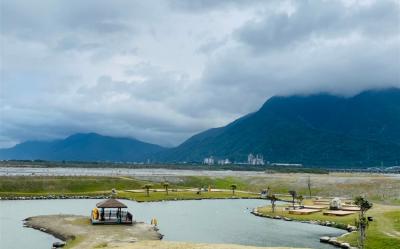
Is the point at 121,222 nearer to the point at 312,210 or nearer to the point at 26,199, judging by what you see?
the point at 312,210

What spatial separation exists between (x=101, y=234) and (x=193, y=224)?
710 inches

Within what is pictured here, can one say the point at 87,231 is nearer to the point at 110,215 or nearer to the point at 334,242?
the point at 110,215

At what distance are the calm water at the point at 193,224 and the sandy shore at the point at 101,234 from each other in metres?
1.92

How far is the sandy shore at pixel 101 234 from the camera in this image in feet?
159

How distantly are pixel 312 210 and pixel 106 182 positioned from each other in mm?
65958

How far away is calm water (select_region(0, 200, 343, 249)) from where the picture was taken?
60.4 metres

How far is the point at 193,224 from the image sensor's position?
244ft

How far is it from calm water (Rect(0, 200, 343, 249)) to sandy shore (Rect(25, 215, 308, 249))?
192cm

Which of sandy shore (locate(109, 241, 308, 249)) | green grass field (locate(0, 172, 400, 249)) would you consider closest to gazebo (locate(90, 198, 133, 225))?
sandy shore (locate(109, 241, 308, 249))

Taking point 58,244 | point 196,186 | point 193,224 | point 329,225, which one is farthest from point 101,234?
point 196,186

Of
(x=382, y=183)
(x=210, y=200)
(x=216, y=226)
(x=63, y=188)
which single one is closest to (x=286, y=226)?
(x=216, y=226)

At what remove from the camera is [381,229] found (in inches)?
2468

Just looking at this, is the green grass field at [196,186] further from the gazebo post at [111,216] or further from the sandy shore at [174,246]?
the sandy shore at [174,246]

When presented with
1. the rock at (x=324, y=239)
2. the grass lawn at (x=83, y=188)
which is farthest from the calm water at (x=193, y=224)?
the grass lawn at (x=83, y=188)
